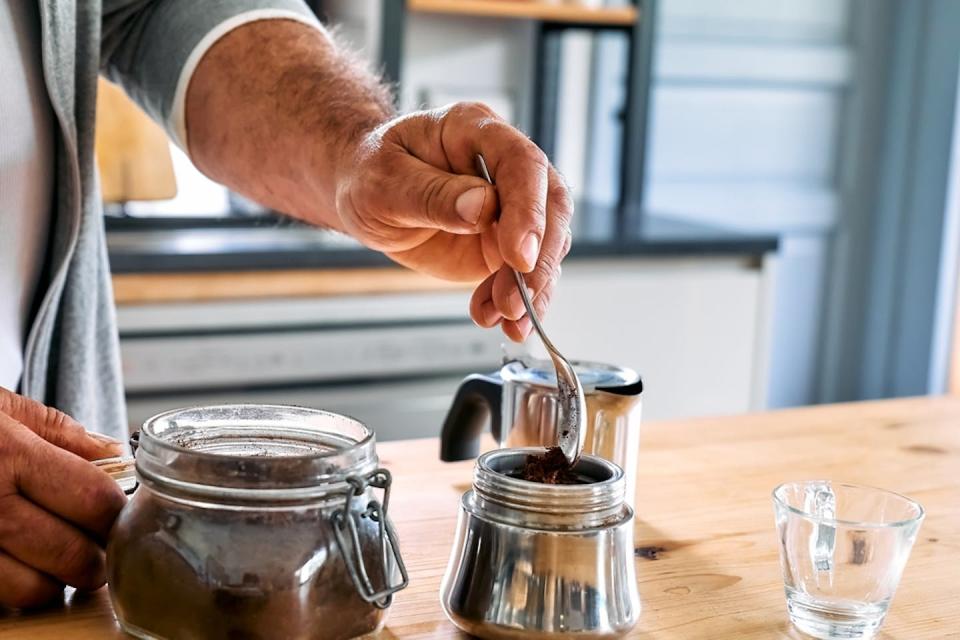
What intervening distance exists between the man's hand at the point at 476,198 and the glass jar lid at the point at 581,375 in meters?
0.05

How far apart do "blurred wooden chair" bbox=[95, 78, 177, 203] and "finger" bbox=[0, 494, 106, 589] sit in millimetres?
1578

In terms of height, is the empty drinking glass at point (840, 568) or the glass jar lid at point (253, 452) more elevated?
the glass jar lid at point (253, 452)

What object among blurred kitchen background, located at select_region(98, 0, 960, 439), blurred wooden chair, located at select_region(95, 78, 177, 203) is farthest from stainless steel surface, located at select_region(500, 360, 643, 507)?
blurred wooden chair, located at select_region(95, 78, 177, 203)

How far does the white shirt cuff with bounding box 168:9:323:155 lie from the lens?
123 cm

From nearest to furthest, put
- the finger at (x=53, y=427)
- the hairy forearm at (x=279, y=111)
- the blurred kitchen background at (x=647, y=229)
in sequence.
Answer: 1. the finger at (x=53, y=427)
2. the hairy forearm at (x=279, y=111)
3. the blurred kitchen background at (x=647, y=229)

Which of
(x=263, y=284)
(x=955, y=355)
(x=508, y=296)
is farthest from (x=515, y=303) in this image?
(x=955, y=355)

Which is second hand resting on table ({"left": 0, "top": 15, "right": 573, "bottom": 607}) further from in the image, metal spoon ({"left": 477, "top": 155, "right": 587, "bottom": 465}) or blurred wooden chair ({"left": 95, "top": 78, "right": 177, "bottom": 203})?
blurred wooden chair ({"left": 95, "top": 78, "right": 177, "bottom": 203})

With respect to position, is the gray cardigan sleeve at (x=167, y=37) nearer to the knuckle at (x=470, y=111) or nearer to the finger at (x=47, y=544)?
the knuckle at (x=470, y=111)

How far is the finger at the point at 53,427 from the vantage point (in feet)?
2.50

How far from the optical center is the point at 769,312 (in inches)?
101

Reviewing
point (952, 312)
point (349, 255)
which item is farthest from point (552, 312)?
point (952, 312)

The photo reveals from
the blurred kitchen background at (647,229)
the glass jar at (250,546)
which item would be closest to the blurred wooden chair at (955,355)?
the blurred kitchen background at (647,229)

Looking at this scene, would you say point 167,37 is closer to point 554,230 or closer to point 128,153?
point 554,230

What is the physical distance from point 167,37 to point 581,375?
0.60m
